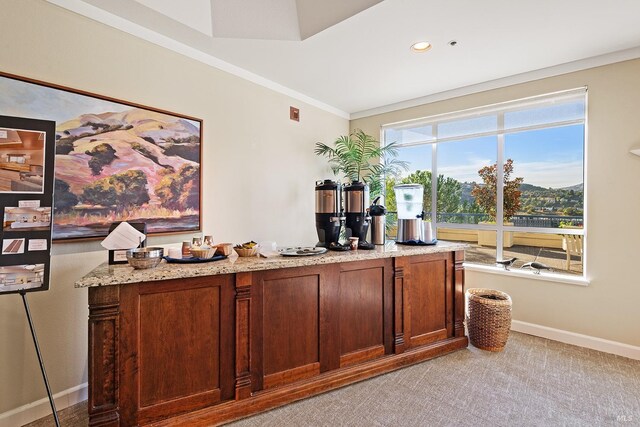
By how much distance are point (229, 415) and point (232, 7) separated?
2969 millimetres

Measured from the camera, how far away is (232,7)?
2.49 meters

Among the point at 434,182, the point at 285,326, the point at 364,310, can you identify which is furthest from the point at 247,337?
the point at 434,182

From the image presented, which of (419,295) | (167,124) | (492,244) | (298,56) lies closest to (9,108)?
(167,124)

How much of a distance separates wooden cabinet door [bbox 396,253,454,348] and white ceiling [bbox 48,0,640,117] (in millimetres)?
1914

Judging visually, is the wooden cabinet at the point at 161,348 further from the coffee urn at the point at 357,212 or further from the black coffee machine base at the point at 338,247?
the coffee urn at the point at 357,212

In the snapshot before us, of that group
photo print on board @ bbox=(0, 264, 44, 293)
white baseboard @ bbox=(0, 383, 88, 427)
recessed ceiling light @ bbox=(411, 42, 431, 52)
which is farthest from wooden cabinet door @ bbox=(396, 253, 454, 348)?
white baseboard @ bbox=(0, 383, 88, 427)

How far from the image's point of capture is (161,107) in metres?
2.66

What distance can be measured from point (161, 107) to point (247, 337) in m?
2.04

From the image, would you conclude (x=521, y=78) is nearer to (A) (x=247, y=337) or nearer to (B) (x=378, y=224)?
(B) (x=378, y=224)

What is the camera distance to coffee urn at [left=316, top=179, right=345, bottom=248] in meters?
2.60

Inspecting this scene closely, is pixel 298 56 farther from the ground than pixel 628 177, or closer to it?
farther from the ground

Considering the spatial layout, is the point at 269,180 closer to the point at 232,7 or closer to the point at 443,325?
the point at 232,7

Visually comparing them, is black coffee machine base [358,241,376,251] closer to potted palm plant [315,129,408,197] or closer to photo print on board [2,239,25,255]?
potted palm plant [315,129,408,197]

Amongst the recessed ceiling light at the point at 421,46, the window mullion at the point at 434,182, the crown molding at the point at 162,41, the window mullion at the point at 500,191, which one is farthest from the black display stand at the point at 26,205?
the window mullion at the point at 500,191
